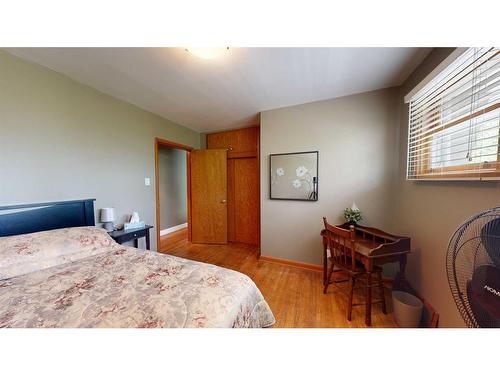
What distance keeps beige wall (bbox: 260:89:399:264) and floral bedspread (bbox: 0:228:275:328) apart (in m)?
1.41

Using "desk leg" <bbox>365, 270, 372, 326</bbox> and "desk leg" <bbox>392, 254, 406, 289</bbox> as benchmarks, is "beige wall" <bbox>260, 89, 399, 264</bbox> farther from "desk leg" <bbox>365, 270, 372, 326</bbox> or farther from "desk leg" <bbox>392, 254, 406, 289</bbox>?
"desk leg" <bbox>365, 270, 372, 326</bbox>

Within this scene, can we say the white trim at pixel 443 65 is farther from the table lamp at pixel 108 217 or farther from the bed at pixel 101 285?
the table lamp at pixel 108 217

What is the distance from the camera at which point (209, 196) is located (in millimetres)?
→ 3332

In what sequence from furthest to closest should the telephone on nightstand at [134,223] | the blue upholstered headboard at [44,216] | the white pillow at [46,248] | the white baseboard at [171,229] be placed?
the white baseboard at [171,229]
the telephone on nightstand at [134,223]
the blue upholstered headboard at [44,216]
the white pillow at [46,248]

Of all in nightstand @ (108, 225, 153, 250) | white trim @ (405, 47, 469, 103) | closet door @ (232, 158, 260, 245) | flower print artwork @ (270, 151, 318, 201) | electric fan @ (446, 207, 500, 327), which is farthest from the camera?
closet door @ (232, 158, 260, 245)

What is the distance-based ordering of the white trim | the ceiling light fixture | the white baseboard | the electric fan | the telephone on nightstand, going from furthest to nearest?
the white baseboard < the telephone on nightstand < the ceiling light fixture < the white trim < the electric fan

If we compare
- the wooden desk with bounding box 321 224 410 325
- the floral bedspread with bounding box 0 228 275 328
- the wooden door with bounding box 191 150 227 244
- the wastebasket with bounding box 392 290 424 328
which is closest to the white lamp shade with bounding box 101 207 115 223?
the floral bedspread with bounding box 0 228 275 328

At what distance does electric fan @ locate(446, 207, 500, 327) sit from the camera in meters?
0.47

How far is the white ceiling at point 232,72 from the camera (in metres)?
1.33

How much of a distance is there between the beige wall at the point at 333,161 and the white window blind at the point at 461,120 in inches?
16.0

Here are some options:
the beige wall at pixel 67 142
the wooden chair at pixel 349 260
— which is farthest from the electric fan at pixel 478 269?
the beige wall at pixel 67 142

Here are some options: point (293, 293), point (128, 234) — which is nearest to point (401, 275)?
point (293, 293)

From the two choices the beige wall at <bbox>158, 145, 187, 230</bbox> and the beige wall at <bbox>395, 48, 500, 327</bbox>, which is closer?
the beige wall at <bbox>395, 48, 500, 327</bbox>
